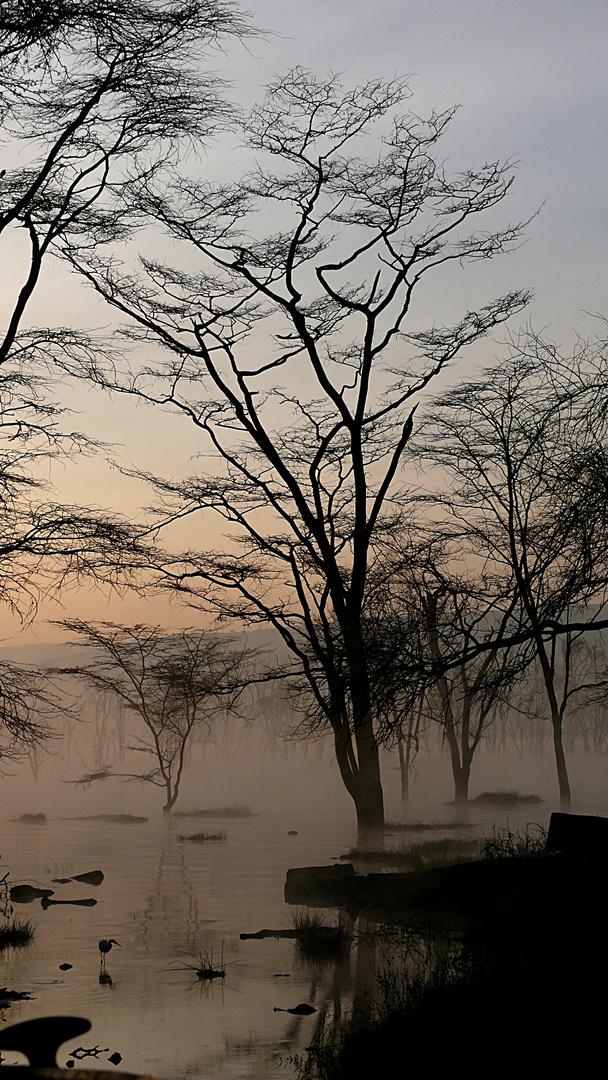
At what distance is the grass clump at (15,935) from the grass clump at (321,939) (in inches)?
133

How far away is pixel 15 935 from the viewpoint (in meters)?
12.0

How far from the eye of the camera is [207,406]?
2145 centimetres

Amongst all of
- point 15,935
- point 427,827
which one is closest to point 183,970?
point 15,935

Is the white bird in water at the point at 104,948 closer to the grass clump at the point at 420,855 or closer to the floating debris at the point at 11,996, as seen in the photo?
the floating debris at the point at 11,996

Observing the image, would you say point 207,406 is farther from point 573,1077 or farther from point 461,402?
point 573,1077

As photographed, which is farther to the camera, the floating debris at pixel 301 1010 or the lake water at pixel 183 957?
the floating debris at pixel 301 1010

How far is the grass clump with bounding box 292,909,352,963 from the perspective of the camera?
35.0ft

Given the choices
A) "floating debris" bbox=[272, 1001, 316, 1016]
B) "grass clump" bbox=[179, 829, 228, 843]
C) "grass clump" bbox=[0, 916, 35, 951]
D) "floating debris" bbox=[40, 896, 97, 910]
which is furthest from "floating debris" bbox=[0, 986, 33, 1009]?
"grass clump" bbox=[179, 829, 228, 843]

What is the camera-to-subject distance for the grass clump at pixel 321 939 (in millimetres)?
10664

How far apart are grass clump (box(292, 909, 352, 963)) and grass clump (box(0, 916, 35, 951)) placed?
3377 millimetres

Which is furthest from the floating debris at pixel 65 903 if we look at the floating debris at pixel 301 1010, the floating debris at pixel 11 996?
the floating debris at pixel 301 1010

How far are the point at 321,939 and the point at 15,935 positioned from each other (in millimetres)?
3908

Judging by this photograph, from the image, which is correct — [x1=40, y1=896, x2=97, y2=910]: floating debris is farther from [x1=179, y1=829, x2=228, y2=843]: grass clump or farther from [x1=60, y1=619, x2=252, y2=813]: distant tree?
[x1=179, y1=829, x2=228, y2=843]: grass clump

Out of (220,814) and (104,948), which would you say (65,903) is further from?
(220,814)
